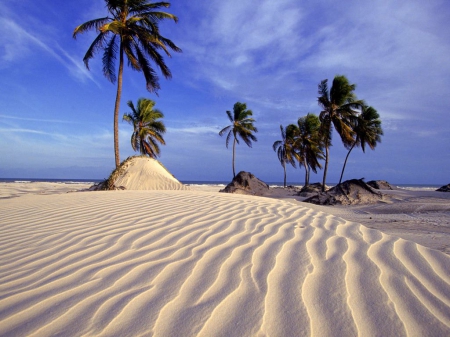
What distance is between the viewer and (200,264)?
2.03 meters

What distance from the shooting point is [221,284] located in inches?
68.0

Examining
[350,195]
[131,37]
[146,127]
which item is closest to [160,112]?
[146,127]

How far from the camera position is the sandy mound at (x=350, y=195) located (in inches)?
355

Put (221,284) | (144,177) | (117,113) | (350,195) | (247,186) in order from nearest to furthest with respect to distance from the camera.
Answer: (221,284)
(350,195)
(144,177)
(117,113)
(247,186)

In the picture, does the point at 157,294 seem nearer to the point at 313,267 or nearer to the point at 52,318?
the point at 52,318

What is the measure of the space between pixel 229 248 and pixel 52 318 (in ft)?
4.38

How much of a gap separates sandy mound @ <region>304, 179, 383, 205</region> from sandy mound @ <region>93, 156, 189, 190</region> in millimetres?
6457

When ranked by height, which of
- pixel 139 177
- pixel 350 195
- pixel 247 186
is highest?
pixel 139 177

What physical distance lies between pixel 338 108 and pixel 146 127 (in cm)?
1618

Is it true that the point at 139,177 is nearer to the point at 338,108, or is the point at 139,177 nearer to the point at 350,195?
→ the point at 350,195

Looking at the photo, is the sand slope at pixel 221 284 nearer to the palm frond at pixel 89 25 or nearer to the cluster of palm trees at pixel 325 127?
the palm frond at pixel 89 25

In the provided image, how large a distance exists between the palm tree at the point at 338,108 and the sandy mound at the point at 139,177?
37.4ft

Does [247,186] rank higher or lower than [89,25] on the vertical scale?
lower

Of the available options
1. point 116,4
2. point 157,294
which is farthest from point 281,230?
point 116,4
